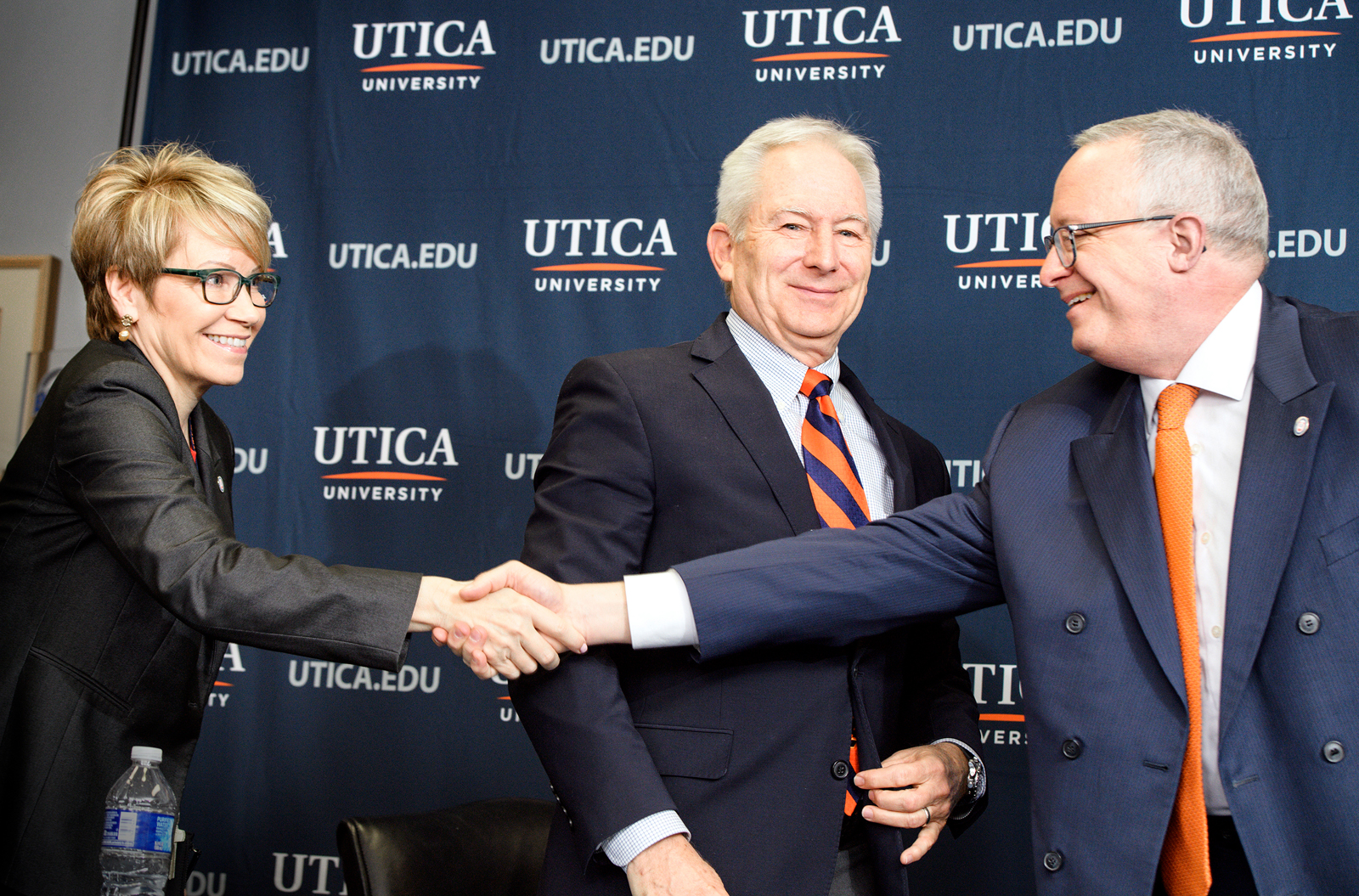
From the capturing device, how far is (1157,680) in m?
1.52

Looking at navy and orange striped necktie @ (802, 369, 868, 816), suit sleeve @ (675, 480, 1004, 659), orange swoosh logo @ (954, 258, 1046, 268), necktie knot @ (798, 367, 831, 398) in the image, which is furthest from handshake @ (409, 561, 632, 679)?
orange swoosh logo @ (954, 258, 1046, 268)

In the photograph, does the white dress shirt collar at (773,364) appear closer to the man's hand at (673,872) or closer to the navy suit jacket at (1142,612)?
the navy suit jacket at (1142,612)

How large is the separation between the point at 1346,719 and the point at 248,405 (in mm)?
2893

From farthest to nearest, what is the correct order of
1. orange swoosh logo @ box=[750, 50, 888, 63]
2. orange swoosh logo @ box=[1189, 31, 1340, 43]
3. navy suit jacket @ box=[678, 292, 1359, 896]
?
orange swoosh logo @ box=[750, 50, 888, 63], orange swoosh logo @ box=[1189, 31, 1340, 43], navy suit jacket @ box=[678, 292, 1359, 896]

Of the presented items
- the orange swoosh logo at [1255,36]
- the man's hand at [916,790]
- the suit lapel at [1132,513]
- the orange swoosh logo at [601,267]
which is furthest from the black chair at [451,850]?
the orange swoosh logo at [1255,36]

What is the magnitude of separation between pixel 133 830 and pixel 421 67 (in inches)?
96.5

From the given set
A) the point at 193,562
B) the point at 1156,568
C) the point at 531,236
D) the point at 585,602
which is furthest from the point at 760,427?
the point at 531,236

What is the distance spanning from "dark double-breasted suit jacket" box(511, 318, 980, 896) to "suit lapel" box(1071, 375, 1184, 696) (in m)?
0.45

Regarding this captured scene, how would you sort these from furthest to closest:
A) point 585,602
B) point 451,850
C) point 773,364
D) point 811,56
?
point 811,56
point 451,850
point 773,364
point 585,602

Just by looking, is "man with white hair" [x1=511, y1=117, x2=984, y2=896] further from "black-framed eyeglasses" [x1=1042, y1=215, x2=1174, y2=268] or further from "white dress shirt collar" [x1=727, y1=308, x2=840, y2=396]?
"black-framed eyeglasses" [x1=1042, y1=215, x2=1174, y2=268]

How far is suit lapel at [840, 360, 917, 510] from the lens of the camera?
6.84 ft

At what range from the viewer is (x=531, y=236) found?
3312 millimetres

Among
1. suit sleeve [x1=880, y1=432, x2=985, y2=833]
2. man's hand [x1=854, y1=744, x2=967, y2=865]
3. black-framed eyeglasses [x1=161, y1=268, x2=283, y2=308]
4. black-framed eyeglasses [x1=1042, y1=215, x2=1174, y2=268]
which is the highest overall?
black-framed eyeglasses [x1=1042, y1=215, x2=1174, y2=268]

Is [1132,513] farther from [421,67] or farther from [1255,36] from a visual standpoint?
[421,67]
